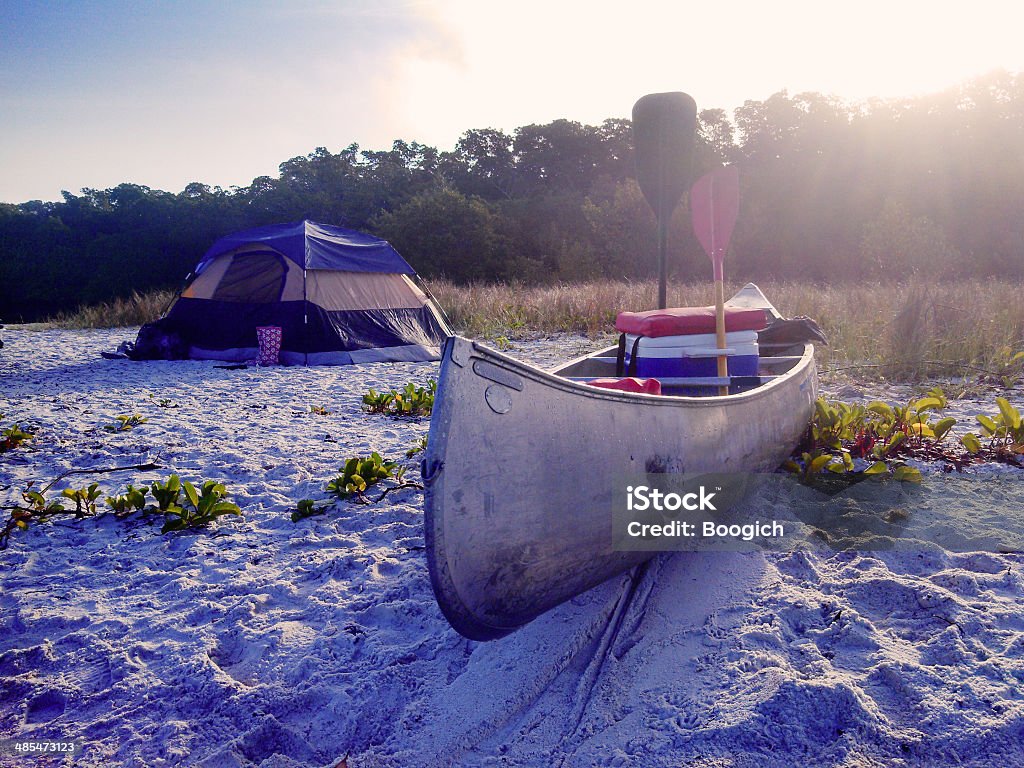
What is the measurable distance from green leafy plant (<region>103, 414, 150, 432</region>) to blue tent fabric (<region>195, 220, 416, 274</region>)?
366 centimetres

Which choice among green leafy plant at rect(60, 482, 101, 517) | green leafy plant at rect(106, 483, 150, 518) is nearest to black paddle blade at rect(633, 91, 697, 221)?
green leafy plant at rect(106, 483, 150, 518)

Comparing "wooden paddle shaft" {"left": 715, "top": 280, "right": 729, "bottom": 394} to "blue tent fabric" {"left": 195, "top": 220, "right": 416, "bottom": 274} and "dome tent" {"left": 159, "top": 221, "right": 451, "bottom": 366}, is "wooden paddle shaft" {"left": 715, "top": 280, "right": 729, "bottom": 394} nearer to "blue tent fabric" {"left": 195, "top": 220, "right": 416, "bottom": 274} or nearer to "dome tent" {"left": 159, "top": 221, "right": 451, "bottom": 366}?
"dome tent" {"left": 159, "top": 221, "right": 451, "bottom": 366}

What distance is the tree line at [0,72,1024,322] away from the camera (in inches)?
1003

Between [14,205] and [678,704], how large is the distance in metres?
50.0

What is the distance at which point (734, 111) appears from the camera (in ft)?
112

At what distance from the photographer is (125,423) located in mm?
5156

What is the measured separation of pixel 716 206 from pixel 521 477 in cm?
254

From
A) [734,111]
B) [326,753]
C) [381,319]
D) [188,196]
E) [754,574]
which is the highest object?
[734,111]

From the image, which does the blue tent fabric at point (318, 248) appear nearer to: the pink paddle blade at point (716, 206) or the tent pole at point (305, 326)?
the tent pole at point (305, 326)

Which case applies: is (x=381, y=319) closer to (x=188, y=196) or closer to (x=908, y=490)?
(x=908, y=490)

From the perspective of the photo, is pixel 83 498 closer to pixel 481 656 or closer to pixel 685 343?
pixel 481 656

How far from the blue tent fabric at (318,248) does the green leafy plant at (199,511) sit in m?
5.66

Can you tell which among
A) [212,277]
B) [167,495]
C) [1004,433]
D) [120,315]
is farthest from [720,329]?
[120,315]

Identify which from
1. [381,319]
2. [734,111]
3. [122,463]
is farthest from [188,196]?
[122,463]
